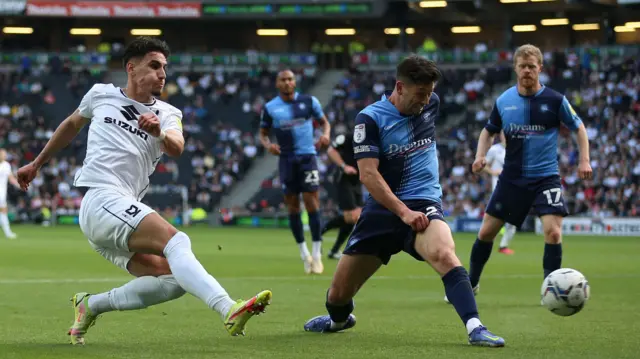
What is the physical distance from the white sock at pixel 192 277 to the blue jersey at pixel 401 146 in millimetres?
1608

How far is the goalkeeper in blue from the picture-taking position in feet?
24.4

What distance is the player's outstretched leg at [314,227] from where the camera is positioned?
15.1 metres

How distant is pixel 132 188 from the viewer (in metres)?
7.34

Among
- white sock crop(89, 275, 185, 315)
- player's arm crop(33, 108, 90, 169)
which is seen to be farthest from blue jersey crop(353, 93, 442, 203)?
player's arm crop(33, 108, 90, 169)

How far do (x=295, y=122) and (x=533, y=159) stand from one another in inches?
224

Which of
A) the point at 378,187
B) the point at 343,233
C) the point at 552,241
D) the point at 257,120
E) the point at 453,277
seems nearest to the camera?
the point at 453,277

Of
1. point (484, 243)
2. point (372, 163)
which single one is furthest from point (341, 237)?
point (372, 163)

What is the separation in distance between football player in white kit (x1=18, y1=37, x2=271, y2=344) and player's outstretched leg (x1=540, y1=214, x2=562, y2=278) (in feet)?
14.5

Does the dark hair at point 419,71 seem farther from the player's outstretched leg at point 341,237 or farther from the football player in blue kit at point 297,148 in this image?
the player's outstretched leg at point 341,237

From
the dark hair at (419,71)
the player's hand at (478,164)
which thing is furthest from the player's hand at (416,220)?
the player's hand at (478,164)

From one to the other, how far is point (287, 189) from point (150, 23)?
4485cm

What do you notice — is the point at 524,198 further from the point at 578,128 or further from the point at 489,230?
the point at 578,128

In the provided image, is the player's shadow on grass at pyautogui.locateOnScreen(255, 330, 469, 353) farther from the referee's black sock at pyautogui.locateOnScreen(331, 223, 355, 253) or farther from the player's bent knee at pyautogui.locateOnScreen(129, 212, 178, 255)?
the referee's black sock at pyautogui.locateOnScreen(331, 223, 355, 253)

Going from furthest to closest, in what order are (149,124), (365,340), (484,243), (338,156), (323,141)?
(338,156)
(323,141)
(484,243)
(365,340)
(149,124)
